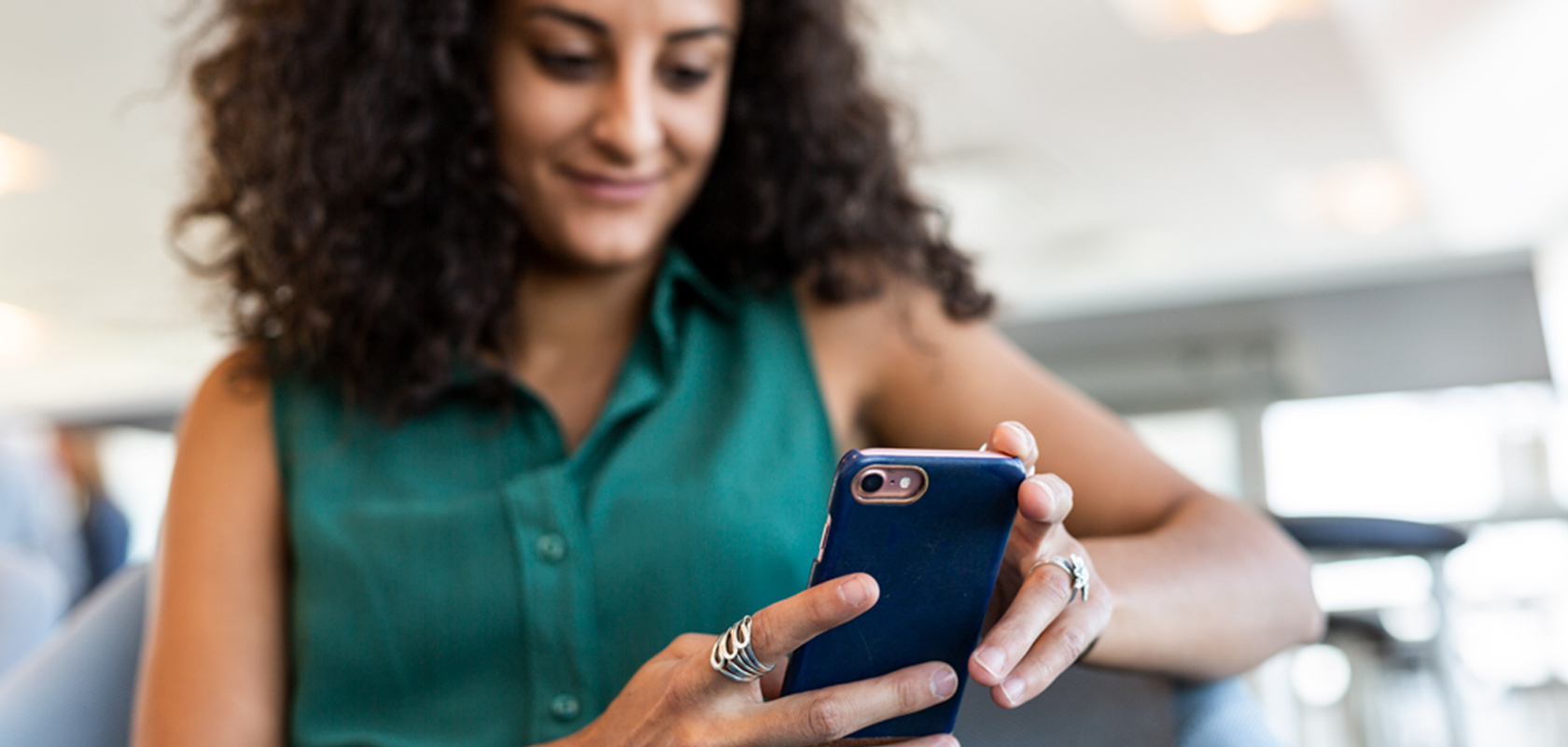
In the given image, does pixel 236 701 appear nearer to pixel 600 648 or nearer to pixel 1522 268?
pixel 600 648

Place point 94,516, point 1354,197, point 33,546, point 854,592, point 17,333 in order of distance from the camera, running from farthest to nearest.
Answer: point 17,333
point 1354,197
point 94,516
point 33,546
point 854,592

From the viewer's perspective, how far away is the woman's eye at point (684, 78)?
94cm

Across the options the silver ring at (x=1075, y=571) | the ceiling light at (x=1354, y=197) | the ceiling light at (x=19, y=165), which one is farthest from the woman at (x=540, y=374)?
the ceiling light at (x=1354, y=197)

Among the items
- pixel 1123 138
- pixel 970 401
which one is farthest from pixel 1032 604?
pixel 1123 138

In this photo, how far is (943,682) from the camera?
1.67 ft

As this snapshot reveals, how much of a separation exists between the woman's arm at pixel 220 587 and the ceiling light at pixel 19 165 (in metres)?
4.50

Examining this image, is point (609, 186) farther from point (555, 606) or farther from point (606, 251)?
point (555, 606)

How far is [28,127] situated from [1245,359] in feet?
19.5

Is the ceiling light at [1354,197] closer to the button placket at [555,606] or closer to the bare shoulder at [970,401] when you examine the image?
the bare shoulder at [970,401]

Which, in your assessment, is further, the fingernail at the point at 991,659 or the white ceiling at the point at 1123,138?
the white ceiling at the point at 1123,138

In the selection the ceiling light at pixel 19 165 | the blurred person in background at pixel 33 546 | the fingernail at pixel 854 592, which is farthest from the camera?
the ceiling light at pixel 19 165

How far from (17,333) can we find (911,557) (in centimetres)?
807

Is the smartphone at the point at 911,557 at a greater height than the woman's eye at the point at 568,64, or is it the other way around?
the woman's eye at the point at 568,64

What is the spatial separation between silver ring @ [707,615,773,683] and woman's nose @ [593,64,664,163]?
1.58 ft
